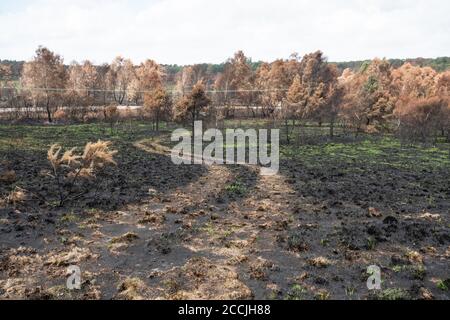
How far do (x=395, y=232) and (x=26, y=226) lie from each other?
15988mm

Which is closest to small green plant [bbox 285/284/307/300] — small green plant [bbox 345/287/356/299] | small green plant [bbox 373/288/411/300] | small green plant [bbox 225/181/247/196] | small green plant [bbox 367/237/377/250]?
small green plant [bbox 345/287/356/299]

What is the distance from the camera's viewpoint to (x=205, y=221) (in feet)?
59.9

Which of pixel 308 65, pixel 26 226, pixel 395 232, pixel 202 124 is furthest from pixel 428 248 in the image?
pixel 308 65

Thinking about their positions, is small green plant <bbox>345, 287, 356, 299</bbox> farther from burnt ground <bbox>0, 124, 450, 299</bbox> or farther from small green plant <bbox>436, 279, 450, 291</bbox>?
small green plant <bbox>436, 279, 450, 291</bbox>

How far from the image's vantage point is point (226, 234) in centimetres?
1652

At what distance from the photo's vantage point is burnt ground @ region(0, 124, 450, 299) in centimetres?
1184

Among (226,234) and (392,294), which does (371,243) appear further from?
(226,234)

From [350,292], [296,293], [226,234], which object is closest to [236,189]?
[226,234]

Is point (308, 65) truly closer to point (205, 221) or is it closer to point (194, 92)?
point (194, 92)

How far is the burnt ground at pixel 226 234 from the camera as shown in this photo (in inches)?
466

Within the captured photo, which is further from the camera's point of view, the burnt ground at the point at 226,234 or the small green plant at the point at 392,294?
the burnt ground at the point at 226,234

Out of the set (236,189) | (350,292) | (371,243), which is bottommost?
(350,292)

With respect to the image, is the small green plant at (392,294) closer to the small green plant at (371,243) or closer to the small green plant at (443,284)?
the small green plant at (443,284)

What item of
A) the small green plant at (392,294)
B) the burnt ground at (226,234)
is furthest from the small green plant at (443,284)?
the small green plant at (392,294)
